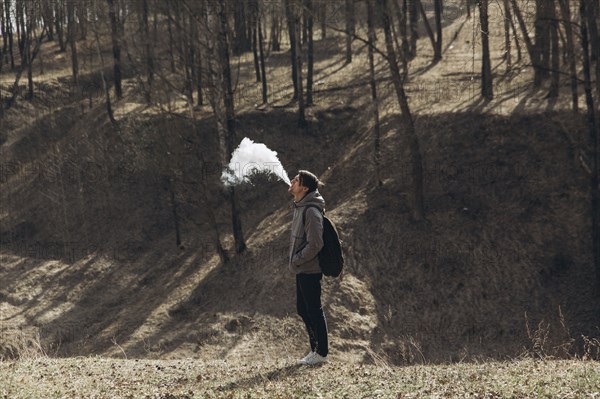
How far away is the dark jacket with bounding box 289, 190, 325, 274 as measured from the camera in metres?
9.46

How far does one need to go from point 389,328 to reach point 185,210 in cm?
1115

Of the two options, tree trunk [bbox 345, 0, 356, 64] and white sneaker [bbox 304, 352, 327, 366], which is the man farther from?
tree trunk [bbox 345, 0, 356, 64]

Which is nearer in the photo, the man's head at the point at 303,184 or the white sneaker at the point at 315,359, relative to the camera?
the man's head at the point at 303,184

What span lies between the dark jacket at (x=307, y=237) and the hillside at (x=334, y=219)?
515 cm

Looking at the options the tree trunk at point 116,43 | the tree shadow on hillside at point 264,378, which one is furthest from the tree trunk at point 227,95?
the tree shadow on hillside at point 264,378

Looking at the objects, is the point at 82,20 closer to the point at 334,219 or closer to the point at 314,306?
the point at 334,219

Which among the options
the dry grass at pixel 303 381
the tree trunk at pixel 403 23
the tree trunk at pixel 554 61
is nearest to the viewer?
the dry grass at pixel 303 381

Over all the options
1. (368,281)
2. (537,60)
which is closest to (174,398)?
(368,281)

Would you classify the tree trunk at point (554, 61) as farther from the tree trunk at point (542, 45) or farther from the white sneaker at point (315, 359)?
the white sneaker at point (315, 359)

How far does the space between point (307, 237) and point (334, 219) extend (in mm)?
13641

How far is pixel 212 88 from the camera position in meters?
22.7

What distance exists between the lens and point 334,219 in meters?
23.1

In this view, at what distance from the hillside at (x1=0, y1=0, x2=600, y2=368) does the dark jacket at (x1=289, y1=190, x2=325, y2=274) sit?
5149mm

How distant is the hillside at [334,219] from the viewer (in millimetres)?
19469
